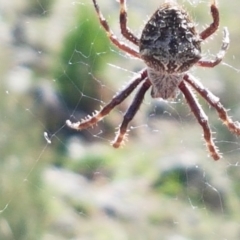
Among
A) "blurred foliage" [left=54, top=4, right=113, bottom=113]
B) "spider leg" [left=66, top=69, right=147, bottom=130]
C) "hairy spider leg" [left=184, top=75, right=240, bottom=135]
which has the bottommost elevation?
"blurred foliage" [left=54, top=4, right=113, bottom=113]

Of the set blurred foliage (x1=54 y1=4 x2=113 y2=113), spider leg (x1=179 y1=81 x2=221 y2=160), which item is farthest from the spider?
blurred foliage (x1=54 y1=4 x2=113 y2=113)

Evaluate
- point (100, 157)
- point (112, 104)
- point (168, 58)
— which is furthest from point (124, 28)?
point (100, 157)

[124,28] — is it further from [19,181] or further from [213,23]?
[19,181]

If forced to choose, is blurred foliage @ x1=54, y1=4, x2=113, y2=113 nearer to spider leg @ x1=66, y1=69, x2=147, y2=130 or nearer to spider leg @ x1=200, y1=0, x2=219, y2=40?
spider leg @ x1=66, y1=69, x2=147, y2=130

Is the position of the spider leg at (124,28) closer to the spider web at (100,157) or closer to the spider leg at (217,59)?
the spider leg at (217,59)

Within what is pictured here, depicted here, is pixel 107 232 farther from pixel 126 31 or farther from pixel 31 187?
pixel 126 31

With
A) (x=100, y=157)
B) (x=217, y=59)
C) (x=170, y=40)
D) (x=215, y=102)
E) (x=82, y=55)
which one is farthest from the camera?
(x=82, y=55)
